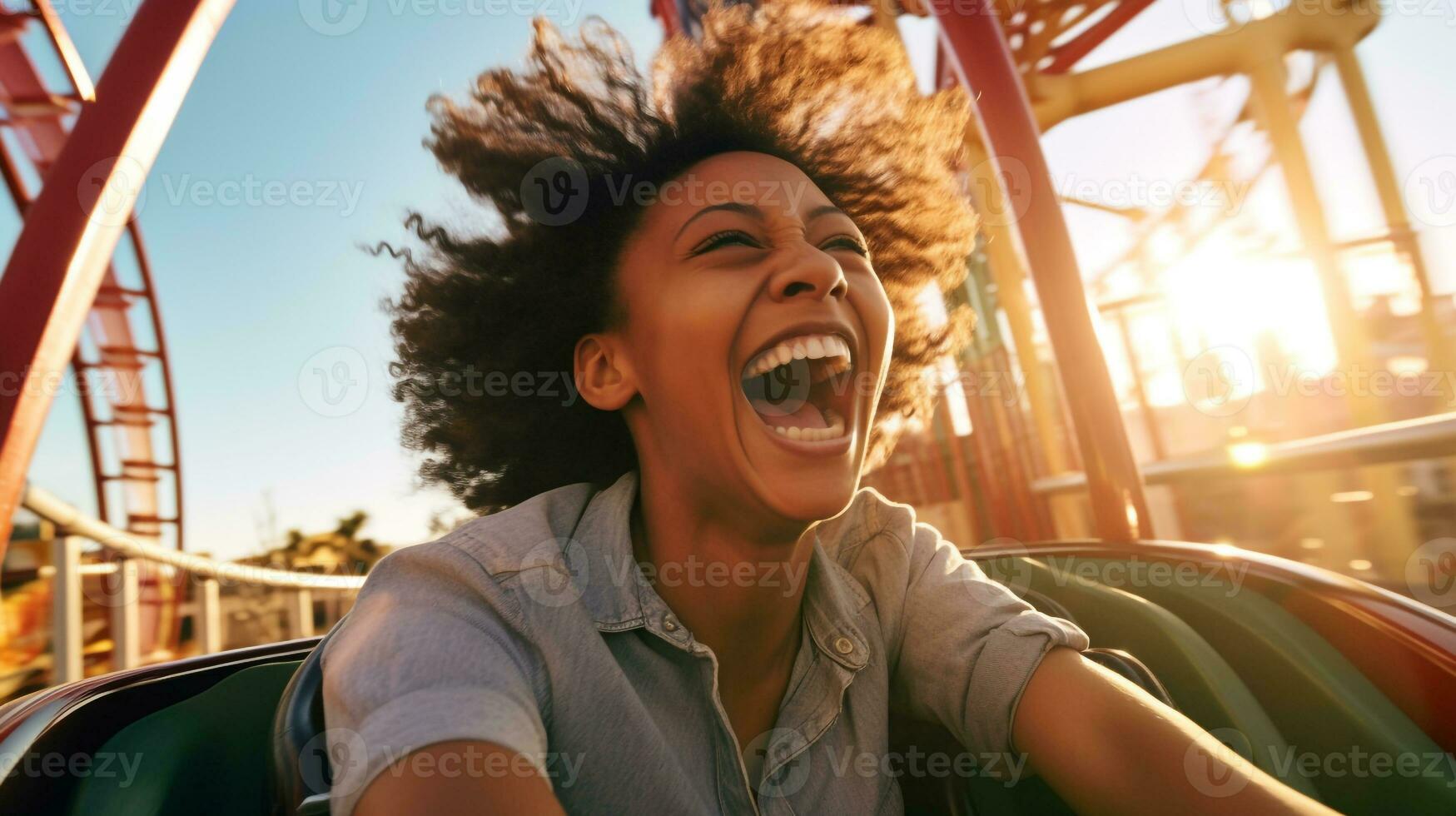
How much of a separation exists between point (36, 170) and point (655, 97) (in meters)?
7.79

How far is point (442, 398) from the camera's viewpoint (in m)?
1.89

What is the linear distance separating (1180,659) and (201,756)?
1.56 m

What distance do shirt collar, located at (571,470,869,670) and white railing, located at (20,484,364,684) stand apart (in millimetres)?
2575

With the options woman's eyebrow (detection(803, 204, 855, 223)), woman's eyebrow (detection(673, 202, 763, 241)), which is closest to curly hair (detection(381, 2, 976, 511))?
woman's eyebrow (detection(673, 202, 763, 241))

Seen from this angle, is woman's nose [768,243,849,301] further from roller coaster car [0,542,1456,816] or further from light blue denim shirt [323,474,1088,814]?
roller coaster car [0,542,1456,816]

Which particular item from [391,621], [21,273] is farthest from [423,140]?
[21,273]

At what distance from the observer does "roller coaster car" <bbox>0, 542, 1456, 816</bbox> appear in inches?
40.7

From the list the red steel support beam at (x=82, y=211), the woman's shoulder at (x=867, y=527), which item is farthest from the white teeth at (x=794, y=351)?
the red steel support beam at (x=82, y=211)

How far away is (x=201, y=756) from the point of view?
1.19m

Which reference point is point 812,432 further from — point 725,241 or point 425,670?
point 425,670

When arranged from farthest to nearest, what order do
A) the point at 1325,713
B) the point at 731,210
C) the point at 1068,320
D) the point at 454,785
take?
the point at 1068,320, the point at 731,210, the point at 1325,713, the point at 454,785

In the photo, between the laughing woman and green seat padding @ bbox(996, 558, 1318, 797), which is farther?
green seat padding @ bbox(996, 558, 1318, 797)

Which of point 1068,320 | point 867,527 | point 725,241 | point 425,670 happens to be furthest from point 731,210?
point 1068,320

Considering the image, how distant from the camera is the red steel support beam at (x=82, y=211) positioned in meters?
2.39
